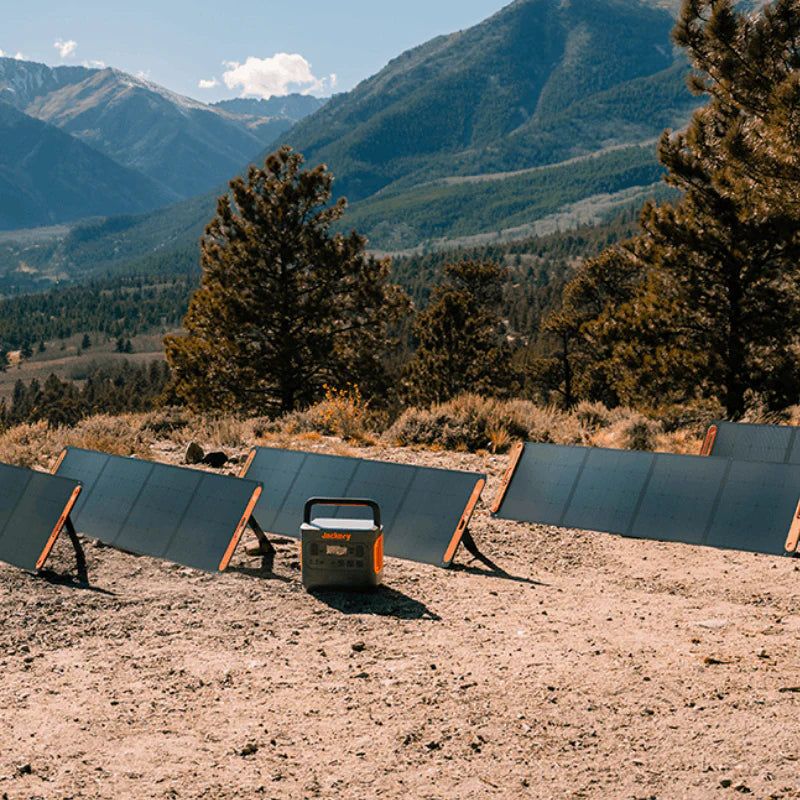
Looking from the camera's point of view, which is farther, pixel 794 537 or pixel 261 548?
pixel 261 548

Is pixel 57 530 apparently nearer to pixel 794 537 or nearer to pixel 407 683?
pixel 407 683

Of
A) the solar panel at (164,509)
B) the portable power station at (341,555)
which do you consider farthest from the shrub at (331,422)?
the portable power station at (341,555)

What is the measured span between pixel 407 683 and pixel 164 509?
469cm

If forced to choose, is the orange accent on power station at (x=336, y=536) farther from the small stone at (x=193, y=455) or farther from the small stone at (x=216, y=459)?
the small stone at (x=193, y=455)

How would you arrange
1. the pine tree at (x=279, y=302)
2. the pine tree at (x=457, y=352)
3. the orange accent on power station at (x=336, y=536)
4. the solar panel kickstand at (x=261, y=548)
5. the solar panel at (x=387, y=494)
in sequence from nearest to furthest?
1. the orange accent on power station at (x=336, y=536)
2. the solar panel at (x=387, y=494)
3. the solar panel kickstand at (x=261, y=548)
4. the pine tree at (x=279, y=302)
5. the pine tree at (x=457, y=352)

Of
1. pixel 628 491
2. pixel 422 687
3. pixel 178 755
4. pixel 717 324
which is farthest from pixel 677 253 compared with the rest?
pixel 178 755

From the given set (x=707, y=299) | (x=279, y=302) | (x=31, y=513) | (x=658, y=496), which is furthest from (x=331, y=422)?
(x=707, y=299)

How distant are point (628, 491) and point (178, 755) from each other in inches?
252

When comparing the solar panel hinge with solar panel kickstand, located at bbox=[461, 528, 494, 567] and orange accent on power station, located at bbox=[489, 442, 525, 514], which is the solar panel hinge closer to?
solar panel kickstand, located at bbox=[461, 528, 494, 567]

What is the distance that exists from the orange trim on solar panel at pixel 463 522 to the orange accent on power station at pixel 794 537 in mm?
3215

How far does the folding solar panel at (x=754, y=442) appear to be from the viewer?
38.0ft

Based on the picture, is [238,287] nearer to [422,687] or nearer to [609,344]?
[609,344]

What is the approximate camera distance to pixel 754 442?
11.9 meters

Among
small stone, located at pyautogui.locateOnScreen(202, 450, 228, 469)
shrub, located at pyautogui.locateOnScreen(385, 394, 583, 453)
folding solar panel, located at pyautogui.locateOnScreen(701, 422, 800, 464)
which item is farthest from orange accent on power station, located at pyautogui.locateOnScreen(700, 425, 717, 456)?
small stone, located at pyautogui.locateOnScreen(202, 450, 228, 469)
